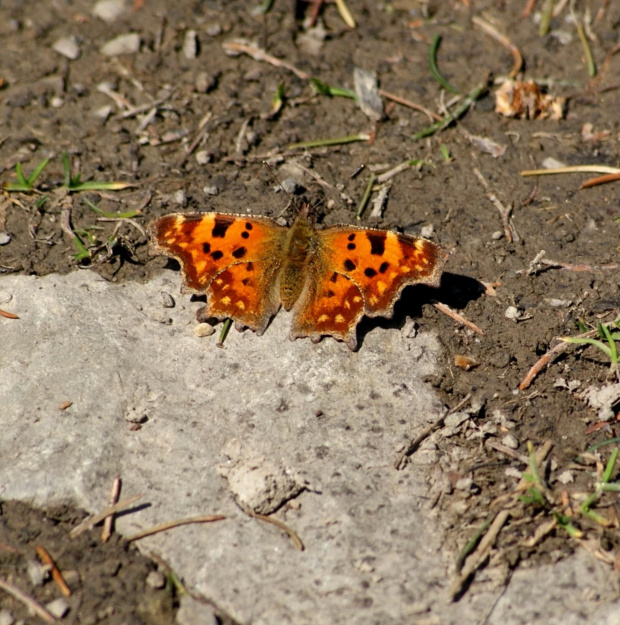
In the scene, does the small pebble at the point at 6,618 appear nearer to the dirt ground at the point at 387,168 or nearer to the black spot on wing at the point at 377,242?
the dirt ground at the point at 387,168

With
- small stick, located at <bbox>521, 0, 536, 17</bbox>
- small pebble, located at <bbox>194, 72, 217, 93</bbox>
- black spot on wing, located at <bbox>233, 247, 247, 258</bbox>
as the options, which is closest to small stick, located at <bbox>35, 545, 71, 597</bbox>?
black spot on wing, located at <bbox>233, 247, 247, 258</bbox>

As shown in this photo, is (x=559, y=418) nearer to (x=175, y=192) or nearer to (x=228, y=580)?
(x=228, y=580)

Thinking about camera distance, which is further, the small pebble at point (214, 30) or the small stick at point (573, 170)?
the small pebble at point (214, 30)

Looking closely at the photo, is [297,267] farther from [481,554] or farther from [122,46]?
[122,46]

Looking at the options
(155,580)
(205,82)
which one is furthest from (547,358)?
(205,82)

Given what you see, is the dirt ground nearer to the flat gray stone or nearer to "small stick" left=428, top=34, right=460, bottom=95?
"small stick" left=428, top=34, right=460, bottom=95

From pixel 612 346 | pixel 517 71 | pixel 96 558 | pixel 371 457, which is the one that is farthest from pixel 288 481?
pixel 517 71

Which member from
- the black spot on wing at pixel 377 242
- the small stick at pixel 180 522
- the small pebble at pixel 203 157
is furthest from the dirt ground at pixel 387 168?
the black spot on wing at pixel 377 242
